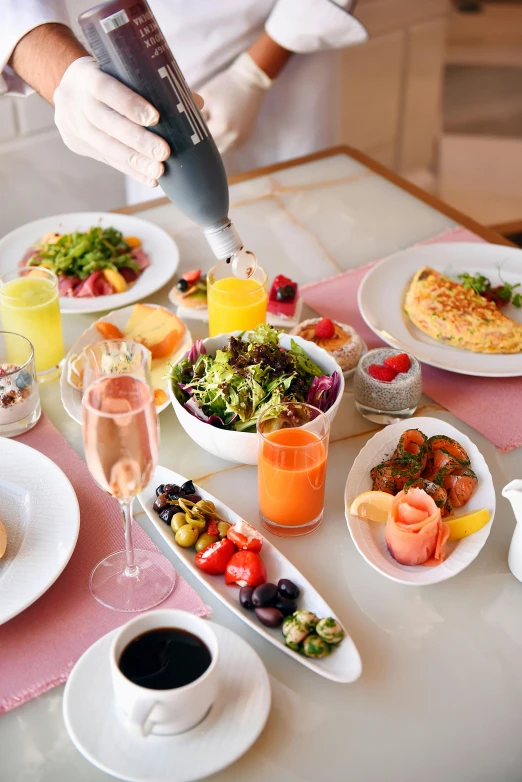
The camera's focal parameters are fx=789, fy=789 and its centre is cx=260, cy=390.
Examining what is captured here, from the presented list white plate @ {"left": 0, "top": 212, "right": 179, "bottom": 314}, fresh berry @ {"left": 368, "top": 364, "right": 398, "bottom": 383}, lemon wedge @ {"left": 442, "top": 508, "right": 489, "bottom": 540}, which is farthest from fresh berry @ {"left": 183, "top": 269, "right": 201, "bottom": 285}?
lemon wedge @ {"left": 442, "top": 508, "right": 489, "bottom": 540}

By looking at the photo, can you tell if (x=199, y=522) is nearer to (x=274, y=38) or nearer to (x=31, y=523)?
(x=31, y=523)

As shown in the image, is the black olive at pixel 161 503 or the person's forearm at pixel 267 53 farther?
the person's forearm at pixel 267 53

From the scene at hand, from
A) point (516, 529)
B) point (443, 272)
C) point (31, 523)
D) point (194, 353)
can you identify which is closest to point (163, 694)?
point (31, 523)

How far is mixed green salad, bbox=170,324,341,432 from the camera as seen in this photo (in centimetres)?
131

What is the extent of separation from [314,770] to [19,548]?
0.53 metres

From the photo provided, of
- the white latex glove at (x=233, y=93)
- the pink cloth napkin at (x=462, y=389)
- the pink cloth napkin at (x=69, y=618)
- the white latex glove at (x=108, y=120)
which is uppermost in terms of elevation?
the white latex glove at (x=108, y=120)

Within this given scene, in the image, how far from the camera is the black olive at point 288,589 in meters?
1.07

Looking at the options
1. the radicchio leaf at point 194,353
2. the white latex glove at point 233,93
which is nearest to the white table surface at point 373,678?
the radicchio leaf at point 194,353

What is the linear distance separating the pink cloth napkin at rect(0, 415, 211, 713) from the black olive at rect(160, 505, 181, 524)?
0.04 meters

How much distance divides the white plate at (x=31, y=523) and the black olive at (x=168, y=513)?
0.13 m

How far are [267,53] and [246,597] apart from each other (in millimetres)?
1710

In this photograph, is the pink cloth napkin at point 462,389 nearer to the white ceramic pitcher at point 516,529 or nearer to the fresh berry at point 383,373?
the fresh berry at point 383,373

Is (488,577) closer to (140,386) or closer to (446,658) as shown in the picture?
(446,658)

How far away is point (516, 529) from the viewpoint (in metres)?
A: 1.13
